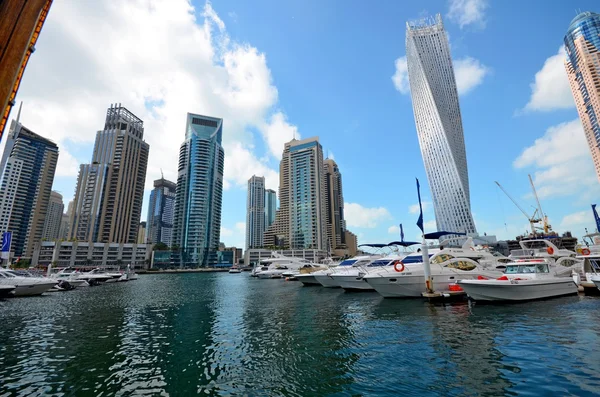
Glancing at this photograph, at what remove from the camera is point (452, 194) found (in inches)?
5472

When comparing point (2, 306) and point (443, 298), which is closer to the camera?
point (443, 298)

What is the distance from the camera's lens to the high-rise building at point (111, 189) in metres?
171

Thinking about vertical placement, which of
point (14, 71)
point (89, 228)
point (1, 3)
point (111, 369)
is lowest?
point (111, 369)

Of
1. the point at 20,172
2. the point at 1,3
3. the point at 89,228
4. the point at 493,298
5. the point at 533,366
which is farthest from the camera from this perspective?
the point at 89,228

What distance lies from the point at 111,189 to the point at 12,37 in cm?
20888

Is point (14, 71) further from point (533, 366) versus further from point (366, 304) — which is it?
point (366, 304)

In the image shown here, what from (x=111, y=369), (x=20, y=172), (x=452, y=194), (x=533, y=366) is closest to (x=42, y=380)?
(x=111, y=369)

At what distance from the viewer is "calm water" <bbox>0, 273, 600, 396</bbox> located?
9.72 metres

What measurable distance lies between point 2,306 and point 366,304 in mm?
37984

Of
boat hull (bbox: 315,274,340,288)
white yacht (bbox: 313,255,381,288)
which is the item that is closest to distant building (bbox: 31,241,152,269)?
boat hull (bbox: 315,274,340,288)

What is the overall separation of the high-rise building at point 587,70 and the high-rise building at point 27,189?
29577 cm

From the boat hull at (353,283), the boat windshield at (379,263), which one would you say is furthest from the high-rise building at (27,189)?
the boat windshield at (379,263)

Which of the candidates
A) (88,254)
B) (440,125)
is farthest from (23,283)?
(440,125)

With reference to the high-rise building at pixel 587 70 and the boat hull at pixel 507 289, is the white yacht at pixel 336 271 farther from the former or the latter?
the high-rise building at pixel 587 70
